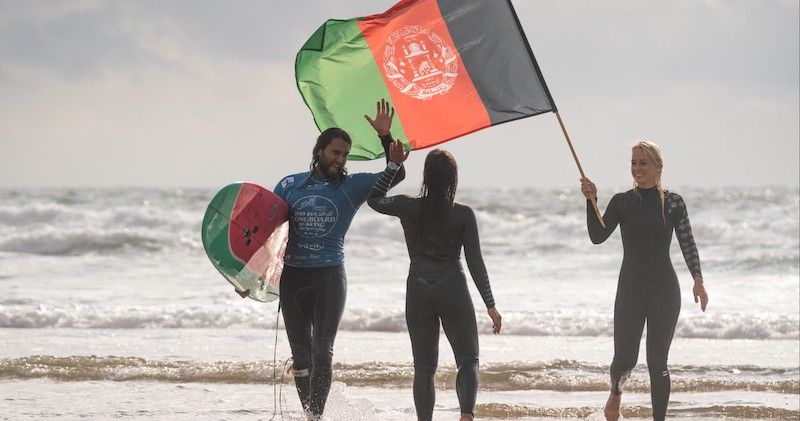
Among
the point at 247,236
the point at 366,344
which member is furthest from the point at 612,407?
the point at 366,344

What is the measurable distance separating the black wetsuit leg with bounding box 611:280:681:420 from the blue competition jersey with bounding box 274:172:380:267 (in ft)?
5.37

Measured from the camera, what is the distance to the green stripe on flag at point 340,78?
6617 millimetres

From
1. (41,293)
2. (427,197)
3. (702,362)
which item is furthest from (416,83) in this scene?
(41,293)

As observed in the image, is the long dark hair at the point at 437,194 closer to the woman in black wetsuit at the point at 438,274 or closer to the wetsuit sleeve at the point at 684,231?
the woman in black wetsuit at the point at 438,274

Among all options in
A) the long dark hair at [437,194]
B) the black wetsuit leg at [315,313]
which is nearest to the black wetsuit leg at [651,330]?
the long dark hair at [437,194]

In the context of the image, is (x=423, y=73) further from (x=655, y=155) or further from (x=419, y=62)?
(x=655, y=155)

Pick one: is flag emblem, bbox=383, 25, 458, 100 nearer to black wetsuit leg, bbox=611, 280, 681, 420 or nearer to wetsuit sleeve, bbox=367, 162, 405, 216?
wetsuit sleeve, bbox=367, 162, 405, 216

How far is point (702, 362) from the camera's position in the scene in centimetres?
948

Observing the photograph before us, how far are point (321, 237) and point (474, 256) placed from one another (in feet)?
2.94

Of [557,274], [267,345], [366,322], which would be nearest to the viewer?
[267,345]

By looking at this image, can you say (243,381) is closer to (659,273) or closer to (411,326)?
(411,326)

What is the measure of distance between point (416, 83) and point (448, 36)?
0.36 m

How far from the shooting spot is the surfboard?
589 cm

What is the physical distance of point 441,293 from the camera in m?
5.57
